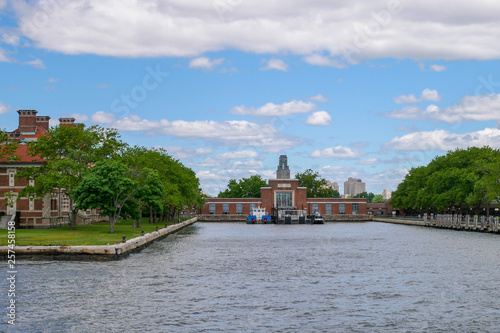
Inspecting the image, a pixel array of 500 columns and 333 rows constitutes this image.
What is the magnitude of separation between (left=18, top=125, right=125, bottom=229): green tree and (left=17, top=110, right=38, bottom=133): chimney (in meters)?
21.3

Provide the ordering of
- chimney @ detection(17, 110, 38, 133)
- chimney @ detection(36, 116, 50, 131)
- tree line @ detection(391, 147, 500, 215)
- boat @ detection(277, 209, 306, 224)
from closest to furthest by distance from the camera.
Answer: chimney @ detection(17, 110, 38, 133)
tree line @ detection(391, 147, 500, 215)
chimney @ detection(36, 116, 50, 131)
boat @ detection(277, 209, 306, 224)

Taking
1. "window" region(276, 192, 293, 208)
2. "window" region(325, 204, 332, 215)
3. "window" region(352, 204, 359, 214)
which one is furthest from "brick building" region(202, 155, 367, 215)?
"window" region(352, 204, 359, 214)

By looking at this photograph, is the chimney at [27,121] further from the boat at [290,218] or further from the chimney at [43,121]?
the boat at [290,218]

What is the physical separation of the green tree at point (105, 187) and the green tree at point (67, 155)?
3629 millimetres

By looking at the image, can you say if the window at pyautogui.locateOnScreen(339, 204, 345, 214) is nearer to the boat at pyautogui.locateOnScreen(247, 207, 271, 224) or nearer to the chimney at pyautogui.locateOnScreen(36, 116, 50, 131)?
the boat at pyautogui.locateOnScreen(247, 207, 271, 224)

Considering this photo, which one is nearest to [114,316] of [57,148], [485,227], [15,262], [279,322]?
[279,322]

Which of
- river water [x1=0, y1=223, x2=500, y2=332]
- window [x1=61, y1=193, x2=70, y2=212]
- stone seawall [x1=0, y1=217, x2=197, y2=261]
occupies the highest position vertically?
window [x1=61, y1=193, x2=70, y2=212]

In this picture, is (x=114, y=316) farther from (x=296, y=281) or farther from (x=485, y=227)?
(x=485, y=227)

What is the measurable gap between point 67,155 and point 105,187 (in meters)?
13.7

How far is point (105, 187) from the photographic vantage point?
66.9 meters

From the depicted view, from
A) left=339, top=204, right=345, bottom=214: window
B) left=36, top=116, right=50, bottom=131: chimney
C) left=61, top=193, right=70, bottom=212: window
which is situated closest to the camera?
left=61, top=193, right=70, bottom=212: window

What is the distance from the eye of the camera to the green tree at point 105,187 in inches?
2653

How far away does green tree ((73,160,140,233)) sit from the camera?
221ft

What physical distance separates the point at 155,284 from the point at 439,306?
1572cm
